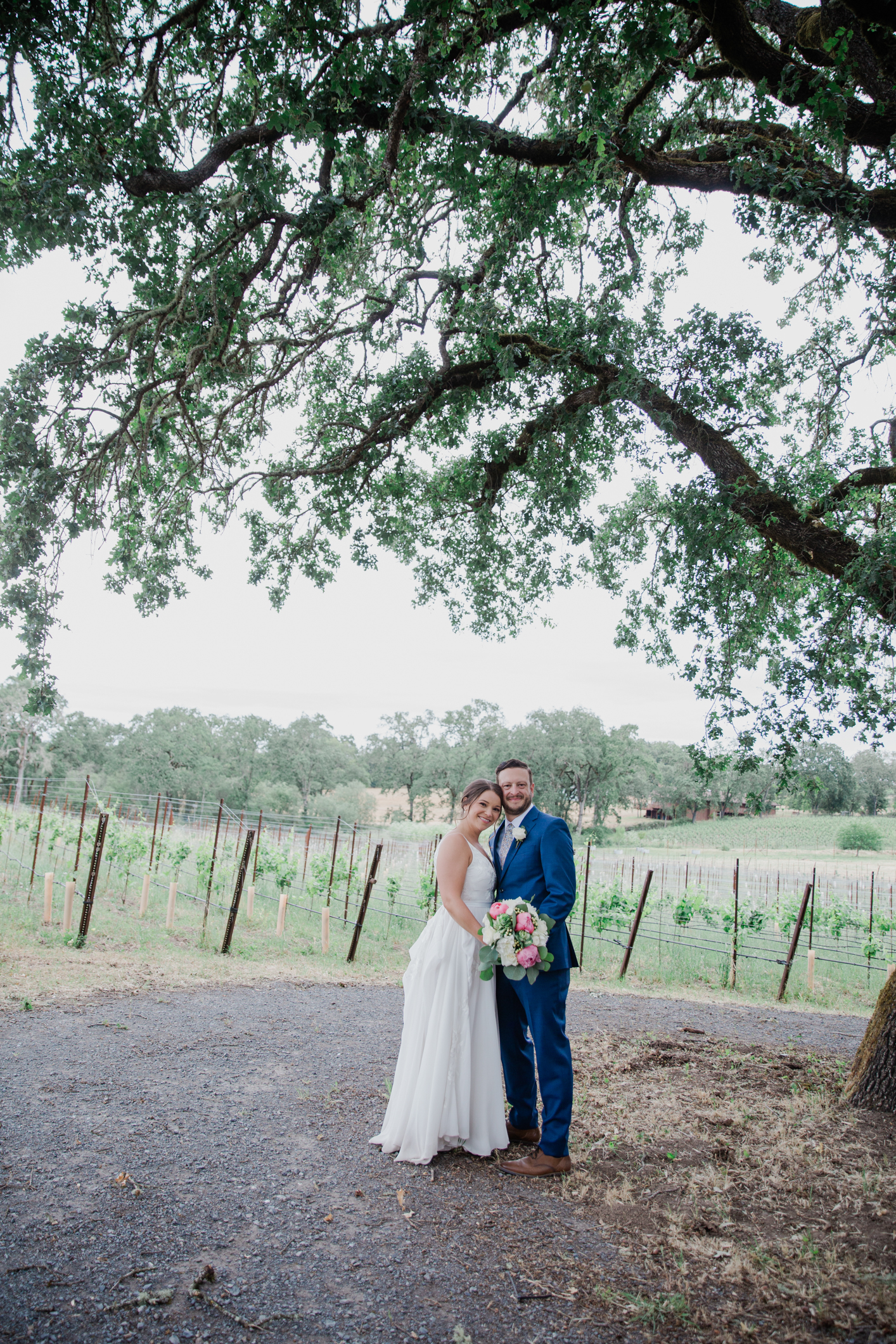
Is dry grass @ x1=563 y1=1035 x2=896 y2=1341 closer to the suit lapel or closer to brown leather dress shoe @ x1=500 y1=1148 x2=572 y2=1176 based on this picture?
brown leather dress shoe @ x1=500 y1=1148 x2=572 y2=1176

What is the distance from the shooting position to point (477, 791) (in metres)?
3.74

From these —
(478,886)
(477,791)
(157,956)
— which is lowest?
(157,956)

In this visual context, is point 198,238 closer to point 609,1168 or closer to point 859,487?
point 859,487

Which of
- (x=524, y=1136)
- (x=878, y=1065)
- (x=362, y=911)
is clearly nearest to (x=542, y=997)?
(x=524, y=1136)

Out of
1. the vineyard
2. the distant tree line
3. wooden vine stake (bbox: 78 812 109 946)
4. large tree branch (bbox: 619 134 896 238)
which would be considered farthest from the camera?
the distant tree line

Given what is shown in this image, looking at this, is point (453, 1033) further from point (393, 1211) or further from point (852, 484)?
point (852, 484)

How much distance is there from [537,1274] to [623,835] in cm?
4696

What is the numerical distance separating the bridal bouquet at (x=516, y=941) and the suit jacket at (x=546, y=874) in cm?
8

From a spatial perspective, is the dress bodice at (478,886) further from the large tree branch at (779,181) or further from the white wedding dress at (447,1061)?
the large tree branch at (779,181)

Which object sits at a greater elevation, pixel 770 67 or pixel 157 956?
pixel 770 67

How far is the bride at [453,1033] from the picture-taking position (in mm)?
3502

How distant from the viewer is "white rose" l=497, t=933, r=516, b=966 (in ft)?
11.2

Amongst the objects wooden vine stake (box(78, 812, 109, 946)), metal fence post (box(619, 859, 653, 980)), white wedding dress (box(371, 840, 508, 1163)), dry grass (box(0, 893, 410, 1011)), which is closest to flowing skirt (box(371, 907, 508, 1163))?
white wedding dress (box(371, 840, 508, 1163))

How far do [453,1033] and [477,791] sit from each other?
1146 millimetres
